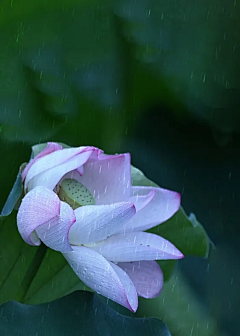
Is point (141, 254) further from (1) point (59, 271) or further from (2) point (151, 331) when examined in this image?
(1) point (59, 271)

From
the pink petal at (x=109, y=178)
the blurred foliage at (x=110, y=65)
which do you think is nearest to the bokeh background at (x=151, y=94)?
the blurred foliage at (x=110, y=65)

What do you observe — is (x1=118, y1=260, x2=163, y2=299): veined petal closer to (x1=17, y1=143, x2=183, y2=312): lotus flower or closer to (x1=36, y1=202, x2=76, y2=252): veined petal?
(x1=17, y1=143, x2=183, y2=312): lotus flower

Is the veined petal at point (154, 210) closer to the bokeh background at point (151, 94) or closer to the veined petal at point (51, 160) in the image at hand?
the veined petal at point (51, 160)

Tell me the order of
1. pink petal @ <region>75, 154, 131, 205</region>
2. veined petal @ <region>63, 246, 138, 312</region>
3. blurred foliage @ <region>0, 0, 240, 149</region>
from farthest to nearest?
blurred foliage @ <region>0, 0, 240, 149</region> → pink petal @ <region>75, 154, 131, 205</region> → veined petal @ <region>63, 246, 138, 312</region>

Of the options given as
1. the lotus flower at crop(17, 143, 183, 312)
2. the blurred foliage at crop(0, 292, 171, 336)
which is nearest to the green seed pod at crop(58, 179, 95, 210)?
the lotus flower at crop(17, 143, 183, 312)

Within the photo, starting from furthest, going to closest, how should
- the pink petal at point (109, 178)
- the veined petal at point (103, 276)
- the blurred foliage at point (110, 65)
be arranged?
1. the blurred foliage at point (110, 65)
2. the pink petal at point (109, 178)
3. the veined petal at point (103, 276)

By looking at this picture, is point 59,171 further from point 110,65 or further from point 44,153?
point 110,65
